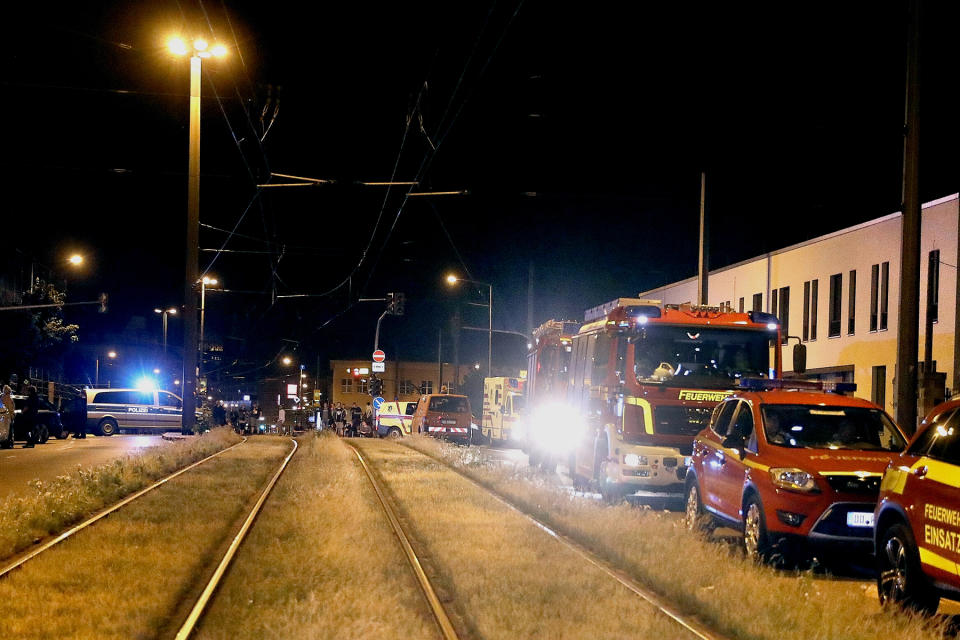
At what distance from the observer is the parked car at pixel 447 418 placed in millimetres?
41656

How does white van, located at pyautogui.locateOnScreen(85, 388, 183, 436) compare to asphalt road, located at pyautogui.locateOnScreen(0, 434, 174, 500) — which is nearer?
asphalt road, located at pyautogui.locateOnScreen(0, 434, 174, 500)

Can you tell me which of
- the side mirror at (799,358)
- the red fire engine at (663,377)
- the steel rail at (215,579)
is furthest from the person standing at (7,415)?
the side mirror at (799,358)

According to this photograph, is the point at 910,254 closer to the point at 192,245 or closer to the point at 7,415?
the point at 192,245

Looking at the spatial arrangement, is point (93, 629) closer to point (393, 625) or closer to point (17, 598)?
point (17, 598)

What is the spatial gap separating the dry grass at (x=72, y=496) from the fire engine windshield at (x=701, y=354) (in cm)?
811

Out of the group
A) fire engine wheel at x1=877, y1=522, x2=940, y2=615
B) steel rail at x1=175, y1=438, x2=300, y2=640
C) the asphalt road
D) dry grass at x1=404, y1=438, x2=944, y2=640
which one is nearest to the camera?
steel rail at x1=175, y1=438, x2=300, y2=640

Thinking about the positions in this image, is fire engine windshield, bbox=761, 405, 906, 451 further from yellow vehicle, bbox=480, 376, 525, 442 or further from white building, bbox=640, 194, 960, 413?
yellow vehicle, bbox=480, 376, 525, 442

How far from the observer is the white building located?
31203 mm

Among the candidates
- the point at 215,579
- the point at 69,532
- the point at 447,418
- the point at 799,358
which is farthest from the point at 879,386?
the point at 215,579

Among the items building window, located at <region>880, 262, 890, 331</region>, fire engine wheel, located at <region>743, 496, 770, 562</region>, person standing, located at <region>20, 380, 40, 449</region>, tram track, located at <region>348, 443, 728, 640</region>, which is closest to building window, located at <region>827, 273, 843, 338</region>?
building window, located at <region>880, 262, 890, 331</region>

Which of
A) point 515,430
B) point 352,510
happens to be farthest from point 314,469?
point 515,430

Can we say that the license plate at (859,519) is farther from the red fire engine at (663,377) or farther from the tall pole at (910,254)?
the red fire engine at (663,377)

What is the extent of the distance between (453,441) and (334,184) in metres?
20.0

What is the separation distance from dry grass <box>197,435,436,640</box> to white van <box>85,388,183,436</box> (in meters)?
30.9
